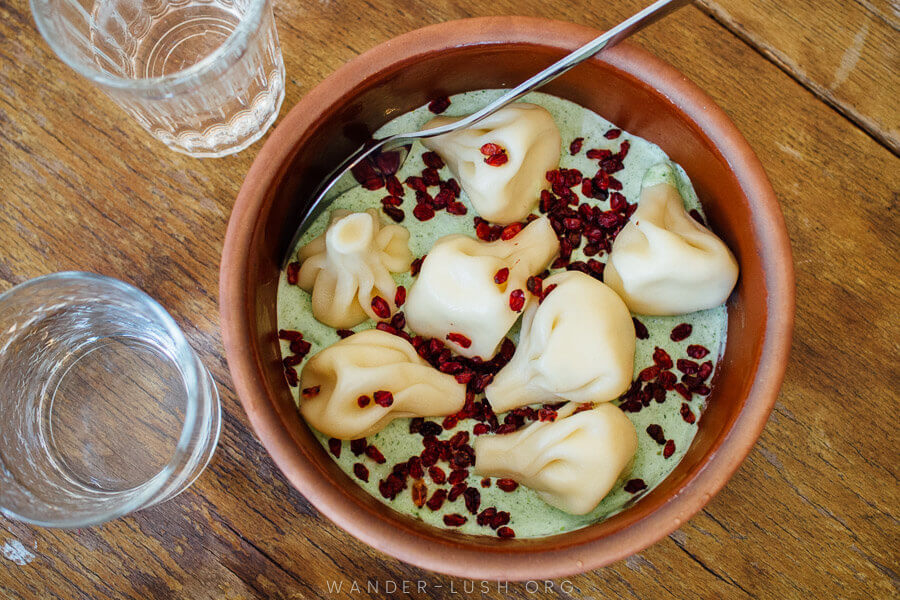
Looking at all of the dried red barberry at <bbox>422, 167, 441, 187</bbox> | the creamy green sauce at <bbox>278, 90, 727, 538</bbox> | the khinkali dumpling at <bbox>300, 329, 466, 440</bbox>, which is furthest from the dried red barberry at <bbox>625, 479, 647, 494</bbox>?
the dried red barberry at <bbox>422, 167, 441, 187</bbox>

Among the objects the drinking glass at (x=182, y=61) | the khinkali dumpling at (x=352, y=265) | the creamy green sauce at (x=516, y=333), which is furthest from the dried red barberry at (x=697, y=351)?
the drinking glass at (x=182, y=61)

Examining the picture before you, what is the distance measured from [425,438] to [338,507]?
0.54 ft

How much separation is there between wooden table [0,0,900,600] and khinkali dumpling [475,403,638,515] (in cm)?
18

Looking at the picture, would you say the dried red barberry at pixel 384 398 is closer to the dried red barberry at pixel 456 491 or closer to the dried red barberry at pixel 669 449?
the dried red barberry at pixel 456 491

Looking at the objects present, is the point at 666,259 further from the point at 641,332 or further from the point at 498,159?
the point at 498,159

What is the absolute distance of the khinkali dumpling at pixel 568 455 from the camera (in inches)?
30.2

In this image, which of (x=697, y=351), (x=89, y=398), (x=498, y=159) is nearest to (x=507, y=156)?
(x=498, y=159)

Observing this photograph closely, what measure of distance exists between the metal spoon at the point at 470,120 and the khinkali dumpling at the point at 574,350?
0.71 ft

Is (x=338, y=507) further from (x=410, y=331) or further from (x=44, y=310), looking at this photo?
(x=44, y=310)

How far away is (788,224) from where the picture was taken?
35.8 inches

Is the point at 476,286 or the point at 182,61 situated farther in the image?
the point at 182,61

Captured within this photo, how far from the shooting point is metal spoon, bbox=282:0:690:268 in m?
0.73

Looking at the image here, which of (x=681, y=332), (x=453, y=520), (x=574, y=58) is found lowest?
(x=453, y=520)

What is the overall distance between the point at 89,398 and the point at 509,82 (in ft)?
2.16
